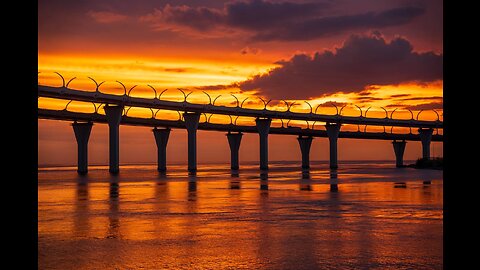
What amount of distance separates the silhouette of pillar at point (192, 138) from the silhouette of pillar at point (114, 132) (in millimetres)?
18288

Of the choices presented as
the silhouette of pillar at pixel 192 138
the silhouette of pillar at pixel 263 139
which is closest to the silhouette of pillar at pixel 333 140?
the silhouette of pillar at pixel 263 139

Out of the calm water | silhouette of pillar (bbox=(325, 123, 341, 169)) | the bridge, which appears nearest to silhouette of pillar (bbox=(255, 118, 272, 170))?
the bridge

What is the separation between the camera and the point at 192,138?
13912 centimetres

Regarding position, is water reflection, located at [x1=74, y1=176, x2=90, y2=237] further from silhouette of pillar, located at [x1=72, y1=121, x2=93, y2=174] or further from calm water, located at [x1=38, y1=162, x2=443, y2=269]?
silhouette of pillar, located at [x1=72, y1=121, x2=93, y2=174]

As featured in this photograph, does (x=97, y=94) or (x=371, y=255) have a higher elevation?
(x=97, y=94)

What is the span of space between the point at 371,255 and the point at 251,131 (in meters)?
181

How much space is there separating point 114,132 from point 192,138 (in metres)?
24.1

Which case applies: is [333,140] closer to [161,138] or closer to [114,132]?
[161,138]

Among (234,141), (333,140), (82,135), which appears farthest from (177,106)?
(333,140)

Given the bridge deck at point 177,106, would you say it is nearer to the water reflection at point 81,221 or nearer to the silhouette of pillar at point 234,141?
the silhouette of pillar at point 234,141

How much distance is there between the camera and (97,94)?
385 ft

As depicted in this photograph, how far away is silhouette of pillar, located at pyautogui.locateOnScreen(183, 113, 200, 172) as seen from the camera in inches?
5359

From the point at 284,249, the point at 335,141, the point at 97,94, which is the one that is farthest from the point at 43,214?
the point at 335,141
